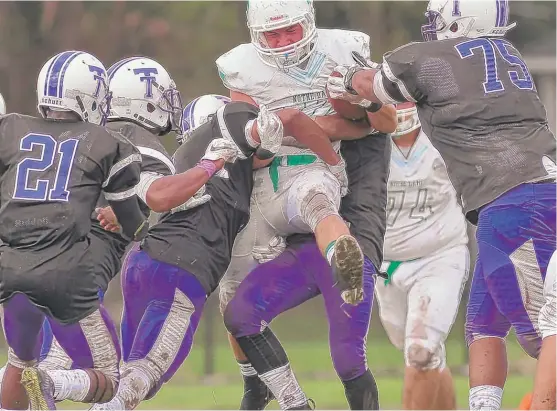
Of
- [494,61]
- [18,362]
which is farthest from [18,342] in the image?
[494,61]

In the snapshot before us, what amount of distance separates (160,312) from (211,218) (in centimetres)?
50

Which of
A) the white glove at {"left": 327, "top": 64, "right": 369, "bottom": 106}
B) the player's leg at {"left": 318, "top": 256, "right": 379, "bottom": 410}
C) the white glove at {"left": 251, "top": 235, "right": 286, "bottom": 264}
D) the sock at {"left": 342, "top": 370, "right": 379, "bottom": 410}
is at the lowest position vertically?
the sock at {"left": 342, "top": 370, "right": 379, "bottom": 410}

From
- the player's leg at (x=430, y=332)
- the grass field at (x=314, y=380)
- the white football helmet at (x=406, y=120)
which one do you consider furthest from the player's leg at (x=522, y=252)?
the grass field at (x=314, y=380)

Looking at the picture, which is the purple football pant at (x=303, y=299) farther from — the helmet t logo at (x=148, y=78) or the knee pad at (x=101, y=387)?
the helmet t logo at (x=148, y=78)

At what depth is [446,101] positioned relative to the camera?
6.43 metres

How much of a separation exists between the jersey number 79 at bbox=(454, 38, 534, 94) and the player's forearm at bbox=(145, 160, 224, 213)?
1242 millimetres

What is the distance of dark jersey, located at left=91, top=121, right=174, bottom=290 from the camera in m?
6.35

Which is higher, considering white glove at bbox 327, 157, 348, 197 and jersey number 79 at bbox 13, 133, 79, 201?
jersey number 79 at bbox 13, 133, 79, 201

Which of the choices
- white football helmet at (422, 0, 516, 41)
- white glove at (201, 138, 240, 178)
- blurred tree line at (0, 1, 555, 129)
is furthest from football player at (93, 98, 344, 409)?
blurred tree line at (0, 1, 555, 129)

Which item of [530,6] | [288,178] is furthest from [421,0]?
[288,178]

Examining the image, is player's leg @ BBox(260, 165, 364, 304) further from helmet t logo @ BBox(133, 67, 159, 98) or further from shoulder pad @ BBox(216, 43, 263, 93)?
helmet t logo @ BBox(133, 67, 159, 98)

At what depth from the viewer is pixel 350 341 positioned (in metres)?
6.38

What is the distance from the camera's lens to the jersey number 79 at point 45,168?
19.7 feet

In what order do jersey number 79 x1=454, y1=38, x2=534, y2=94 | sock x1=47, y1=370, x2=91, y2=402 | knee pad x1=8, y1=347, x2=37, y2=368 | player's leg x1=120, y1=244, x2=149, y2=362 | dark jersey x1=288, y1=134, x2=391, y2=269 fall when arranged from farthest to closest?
dark jersey x1=288, y1=134, x2=391, y2=269 → player's leg x1=120, y1=244, x2=149, y2=362 → jersey number 79 x1=454, y1=38, x2=534, y2=94 → knee pad x1=8, y1=347, x2=37, y2=368 → sock x1=47, y1=370, x2=91, y2=402
